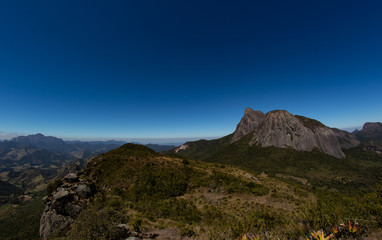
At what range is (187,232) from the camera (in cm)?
1324

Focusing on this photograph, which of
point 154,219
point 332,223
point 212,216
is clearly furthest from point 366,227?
point 154,219

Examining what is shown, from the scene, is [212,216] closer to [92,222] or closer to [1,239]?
[92,222]

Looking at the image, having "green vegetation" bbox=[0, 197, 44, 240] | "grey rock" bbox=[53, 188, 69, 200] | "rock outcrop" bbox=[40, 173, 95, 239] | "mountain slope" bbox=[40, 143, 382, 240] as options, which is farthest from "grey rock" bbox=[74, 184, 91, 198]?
"green vegetation" bbox=[0, 197, 44, 240]

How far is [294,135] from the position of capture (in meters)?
153

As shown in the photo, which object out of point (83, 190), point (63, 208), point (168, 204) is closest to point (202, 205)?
point (168, 204)

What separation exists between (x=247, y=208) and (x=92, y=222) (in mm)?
22370

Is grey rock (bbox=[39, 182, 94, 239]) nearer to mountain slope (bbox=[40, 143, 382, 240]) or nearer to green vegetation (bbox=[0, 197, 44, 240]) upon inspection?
mountain slope (bbox=[40, 143, 382, 240])

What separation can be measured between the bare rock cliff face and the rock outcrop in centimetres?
16699

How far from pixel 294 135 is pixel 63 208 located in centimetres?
18784

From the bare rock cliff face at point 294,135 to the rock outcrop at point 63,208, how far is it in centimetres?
16699

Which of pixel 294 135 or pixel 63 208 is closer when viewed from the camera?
pixel 63 208

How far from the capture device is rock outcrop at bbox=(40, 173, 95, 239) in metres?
20.1

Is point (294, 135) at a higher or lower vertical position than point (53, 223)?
higher

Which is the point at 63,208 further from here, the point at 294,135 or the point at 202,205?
the point at 294,135
